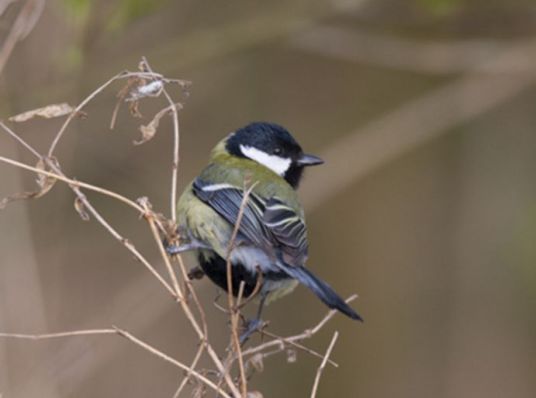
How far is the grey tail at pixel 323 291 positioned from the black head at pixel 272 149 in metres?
0.85

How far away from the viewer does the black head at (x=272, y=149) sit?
356cm

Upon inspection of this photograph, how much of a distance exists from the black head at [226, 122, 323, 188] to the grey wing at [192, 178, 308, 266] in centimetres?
43

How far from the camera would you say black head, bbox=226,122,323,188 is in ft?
11.7

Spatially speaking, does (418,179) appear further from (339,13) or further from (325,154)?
(339,13)

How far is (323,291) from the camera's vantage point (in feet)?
8.23

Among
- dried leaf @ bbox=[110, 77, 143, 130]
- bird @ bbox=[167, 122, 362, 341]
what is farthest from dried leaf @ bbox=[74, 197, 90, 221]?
bird @ bbox=[167, 122, 362, 341]

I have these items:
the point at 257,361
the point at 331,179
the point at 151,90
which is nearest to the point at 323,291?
the point at 257,361

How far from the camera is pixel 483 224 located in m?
6.68

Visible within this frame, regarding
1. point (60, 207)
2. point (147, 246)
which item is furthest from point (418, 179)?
point (60, 207)

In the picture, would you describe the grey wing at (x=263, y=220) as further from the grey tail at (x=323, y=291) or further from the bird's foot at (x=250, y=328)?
the bird's foot at (x=250, y=328)

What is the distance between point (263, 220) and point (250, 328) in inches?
21.1

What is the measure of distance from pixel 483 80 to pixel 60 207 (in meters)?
2.44

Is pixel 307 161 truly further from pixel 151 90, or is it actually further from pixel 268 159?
pixel 151 90

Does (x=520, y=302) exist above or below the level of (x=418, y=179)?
below
